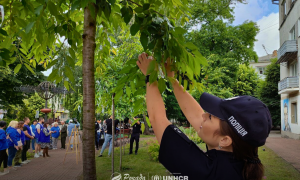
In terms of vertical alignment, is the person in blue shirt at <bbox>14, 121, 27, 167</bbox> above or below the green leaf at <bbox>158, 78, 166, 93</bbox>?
below

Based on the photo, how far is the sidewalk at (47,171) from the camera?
9180 mm

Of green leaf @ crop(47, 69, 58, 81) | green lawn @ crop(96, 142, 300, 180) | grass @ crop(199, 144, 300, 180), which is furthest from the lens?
green lawn @ crop(96, 142, 300, 180)

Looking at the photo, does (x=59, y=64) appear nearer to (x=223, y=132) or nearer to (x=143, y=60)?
(x=143, y=60)

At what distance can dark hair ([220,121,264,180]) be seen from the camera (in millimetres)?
1445

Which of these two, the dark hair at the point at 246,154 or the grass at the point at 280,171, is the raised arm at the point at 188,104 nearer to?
the dark hair at the point at 246,154

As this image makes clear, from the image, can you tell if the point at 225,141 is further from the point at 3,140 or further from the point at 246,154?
the point at 3,140

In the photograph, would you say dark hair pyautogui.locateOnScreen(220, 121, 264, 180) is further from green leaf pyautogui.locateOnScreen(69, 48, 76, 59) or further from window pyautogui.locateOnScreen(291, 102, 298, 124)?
window pyautogui.locateOnScreen(291, 102, 298, 124)

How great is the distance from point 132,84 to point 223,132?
1.34 m

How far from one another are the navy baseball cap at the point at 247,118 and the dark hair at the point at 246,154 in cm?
4

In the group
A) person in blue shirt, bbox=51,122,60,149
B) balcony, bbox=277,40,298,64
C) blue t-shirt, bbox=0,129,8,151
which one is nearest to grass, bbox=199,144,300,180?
blue t-shirt, bbox=0,129,8,151

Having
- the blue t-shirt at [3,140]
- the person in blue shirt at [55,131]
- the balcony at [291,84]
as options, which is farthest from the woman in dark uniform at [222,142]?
the balcony at [291,84]

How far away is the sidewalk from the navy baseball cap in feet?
27.9

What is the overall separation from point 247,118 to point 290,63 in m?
26.8

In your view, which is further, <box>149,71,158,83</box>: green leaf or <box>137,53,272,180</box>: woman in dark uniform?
<box>149,71,158,83</box>: green leaf
